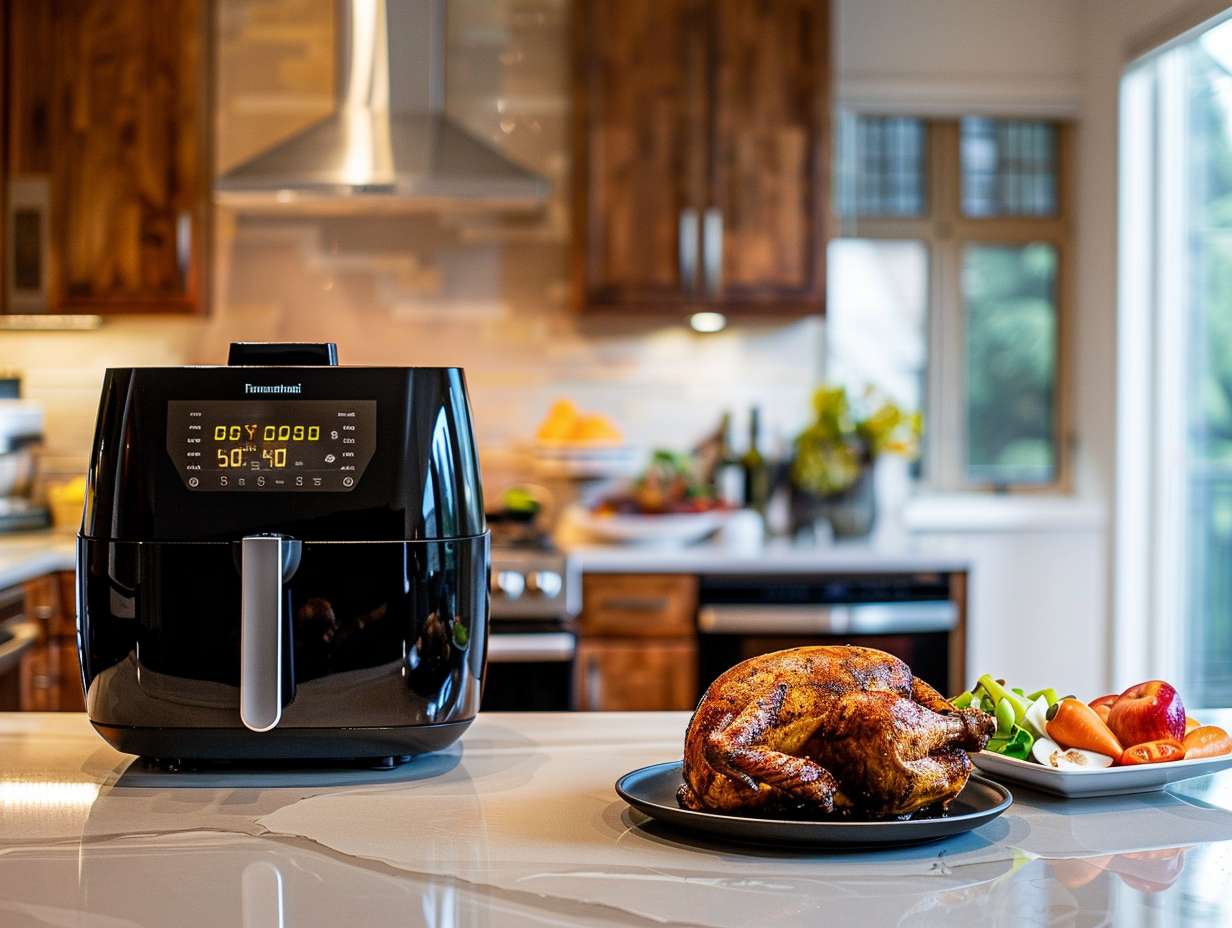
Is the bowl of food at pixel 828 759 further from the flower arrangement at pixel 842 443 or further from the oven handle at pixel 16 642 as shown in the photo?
the flower arrangement at pixel 842 443

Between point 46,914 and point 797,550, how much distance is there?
9.78 ft

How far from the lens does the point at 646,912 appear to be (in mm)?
868

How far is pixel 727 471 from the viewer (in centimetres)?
405

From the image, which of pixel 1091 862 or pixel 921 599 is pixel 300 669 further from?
pixel 921 599

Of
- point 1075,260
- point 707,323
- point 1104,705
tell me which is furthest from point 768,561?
point 1104,705

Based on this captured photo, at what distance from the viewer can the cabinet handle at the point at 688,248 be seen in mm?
A: 3855

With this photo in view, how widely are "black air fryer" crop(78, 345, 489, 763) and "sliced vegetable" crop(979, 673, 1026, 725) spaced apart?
1.55 ft

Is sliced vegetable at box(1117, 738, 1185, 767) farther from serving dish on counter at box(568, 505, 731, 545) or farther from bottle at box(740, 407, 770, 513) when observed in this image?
bottle at box(740, 407, 770, 513)

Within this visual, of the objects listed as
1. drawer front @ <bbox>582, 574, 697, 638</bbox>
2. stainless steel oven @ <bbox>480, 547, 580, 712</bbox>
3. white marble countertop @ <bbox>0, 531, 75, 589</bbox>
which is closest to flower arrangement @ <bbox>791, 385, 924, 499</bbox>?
drawer front @ <bbox>582, 574, 697, 638</bbox>

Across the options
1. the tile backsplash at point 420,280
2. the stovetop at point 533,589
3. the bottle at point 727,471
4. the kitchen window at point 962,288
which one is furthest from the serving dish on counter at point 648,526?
the kitchen window at point 962,288

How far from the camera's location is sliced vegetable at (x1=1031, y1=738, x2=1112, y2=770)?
3.84 feet

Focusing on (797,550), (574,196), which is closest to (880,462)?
(797,550)

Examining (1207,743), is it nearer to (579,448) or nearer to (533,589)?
(533,589)

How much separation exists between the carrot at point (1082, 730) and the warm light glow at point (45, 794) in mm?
806
